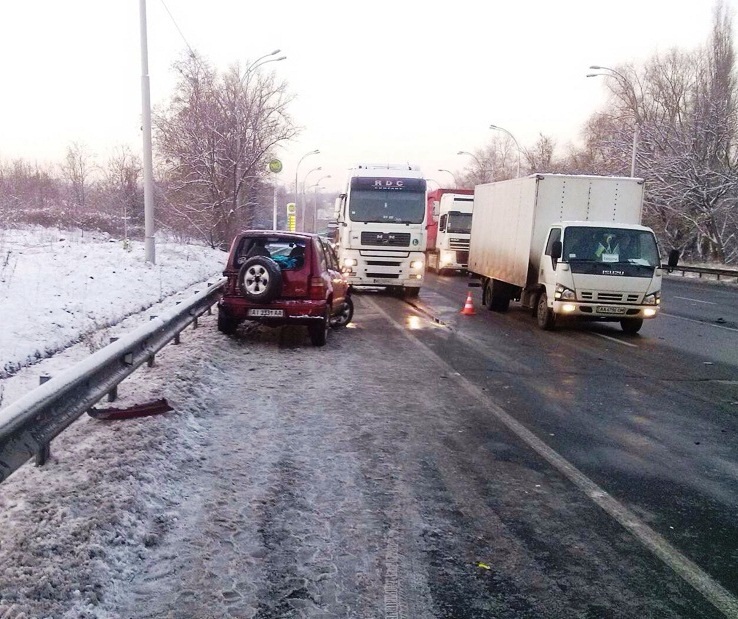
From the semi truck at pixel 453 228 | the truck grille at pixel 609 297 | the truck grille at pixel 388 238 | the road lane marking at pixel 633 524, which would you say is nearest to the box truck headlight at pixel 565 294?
the truck grille at pixel 609 297

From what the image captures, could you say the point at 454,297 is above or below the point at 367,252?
below

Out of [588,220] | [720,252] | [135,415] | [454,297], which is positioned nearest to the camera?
[135,415]

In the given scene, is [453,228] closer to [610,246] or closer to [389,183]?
Answer: [389,183]

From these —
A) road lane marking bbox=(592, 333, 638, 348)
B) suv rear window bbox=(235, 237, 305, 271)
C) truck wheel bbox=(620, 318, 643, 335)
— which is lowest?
road lane marking bbox=(592, 333, 638, 348)

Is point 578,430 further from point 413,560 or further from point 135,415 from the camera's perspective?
point 135,415

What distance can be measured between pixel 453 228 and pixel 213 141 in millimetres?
12660

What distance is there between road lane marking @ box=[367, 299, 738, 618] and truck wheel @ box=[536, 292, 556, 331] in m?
6.77

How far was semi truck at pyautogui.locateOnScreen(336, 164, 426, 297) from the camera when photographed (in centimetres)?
1917

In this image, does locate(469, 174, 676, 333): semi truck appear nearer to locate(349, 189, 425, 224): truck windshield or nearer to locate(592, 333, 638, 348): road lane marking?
locate(592, 333, 638, 348): road lane marking

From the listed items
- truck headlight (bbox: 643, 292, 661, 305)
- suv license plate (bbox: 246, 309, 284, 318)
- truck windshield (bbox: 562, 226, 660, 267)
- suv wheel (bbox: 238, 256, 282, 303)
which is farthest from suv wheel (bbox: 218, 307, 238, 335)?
truck headlight (bbox: 643, 292, 661, 305)

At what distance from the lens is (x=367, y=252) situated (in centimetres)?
1928

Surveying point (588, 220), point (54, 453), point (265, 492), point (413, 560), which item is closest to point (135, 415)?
point (54, 453)

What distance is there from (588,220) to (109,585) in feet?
44.0

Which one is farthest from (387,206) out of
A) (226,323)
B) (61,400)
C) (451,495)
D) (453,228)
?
(61,400)
